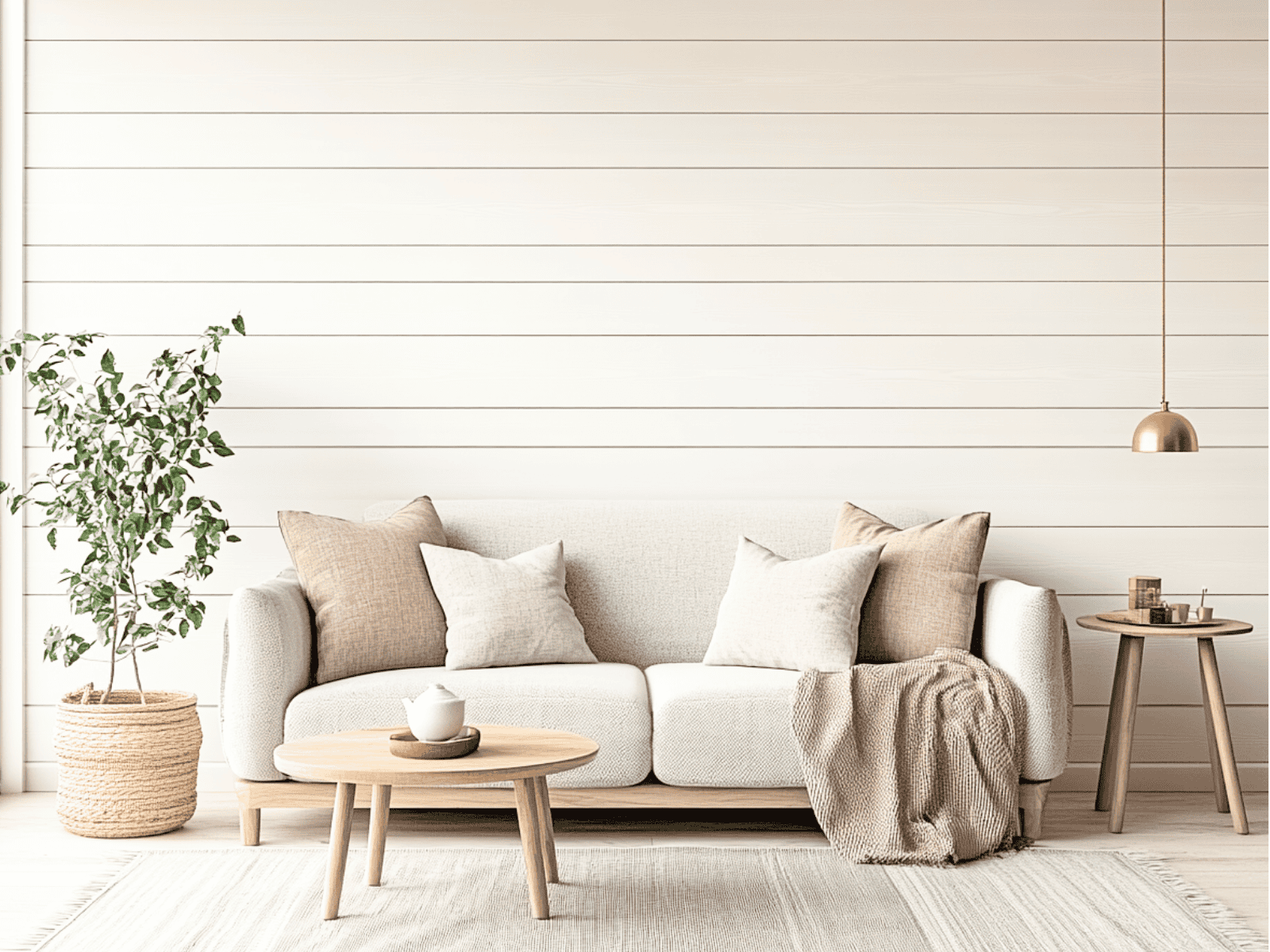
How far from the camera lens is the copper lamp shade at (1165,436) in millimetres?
3461

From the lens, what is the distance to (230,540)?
11.4 ft

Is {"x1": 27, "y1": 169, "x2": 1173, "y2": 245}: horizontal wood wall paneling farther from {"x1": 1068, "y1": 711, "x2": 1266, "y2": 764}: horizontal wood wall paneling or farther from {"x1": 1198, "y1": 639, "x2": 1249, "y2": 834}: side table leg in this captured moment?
{"x1": 1068, "y1": 711, "x2": 1266, "y2": 764}: horizontal wood wall paneling

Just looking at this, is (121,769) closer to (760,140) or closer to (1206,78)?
(760,140)

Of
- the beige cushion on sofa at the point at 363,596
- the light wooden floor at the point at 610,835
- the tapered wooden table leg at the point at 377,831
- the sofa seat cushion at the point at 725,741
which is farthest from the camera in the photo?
the beige cushion on sofa at the point at 363,596

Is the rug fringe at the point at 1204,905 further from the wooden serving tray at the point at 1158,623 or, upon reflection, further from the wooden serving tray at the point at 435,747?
the wooden serving tray at the point at 435,747

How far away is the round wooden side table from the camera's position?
3.35m

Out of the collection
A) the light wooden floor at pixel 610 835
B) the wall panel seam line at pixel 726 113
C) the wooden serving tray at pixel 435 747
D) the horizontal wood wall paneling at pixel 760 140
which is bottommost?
the light wooden floor at pixel 610 835

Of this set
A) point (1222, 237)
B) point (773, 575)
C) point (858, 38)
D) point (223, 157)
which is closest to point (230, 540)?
point (223, 157)

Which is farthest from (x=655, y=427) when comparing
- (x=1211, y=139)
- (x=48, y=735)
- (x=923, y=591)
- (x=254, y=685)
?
(x=48, y=735)

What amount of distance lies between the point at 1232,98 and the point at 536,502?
249cm

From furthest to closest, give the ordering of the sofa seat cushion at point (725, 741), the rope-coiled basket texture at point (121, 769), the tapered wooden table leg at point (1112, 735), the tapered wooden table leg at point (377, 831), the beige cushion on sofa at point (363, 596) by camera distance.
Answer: the tapered wooden table leg at point (1112, 735) < the beige cushion on sofa at point (363, 596) < the rope-coiled basket texture at point (121, 769) < the sofa seat cushion at point (725, 741) < the tapered wooden table leg at point (377, 831)

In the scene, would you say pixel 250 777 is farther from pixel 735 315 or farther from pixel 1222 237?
pixel 1222 237

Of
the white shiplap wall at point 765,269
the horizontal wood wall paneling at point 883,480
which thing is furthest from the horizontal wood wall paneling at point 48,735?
the horizontal wood wall paneling at point 883,480

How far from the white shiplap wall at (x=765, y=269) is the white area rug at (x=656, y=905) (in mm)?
1121
